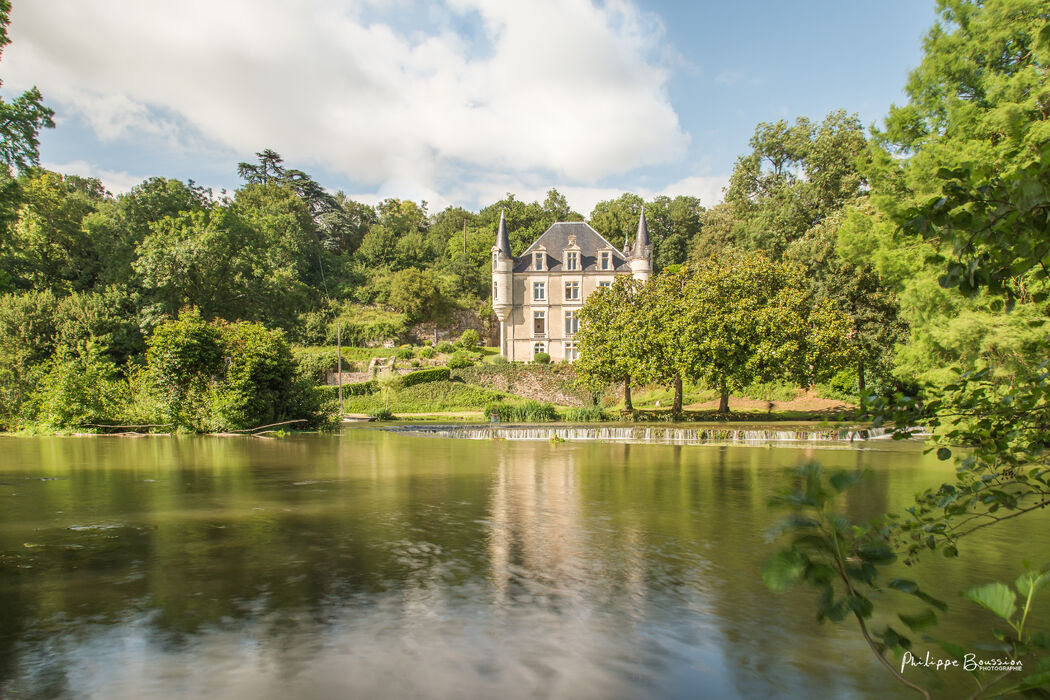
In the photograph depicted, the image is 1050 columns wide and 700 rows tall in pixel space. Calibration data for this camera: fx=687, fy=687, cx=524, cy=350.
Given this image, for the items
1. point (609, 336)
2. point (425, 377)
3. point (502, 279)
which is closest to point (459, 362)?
point (425, 377)

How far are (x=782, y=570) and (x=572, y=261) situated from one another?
61.5 m

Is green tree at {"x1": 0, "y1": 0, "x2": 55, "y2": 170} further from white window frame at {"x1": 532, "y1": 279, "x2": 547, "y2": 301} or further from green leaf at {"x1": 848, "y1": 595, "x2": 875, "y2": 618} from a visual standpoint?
white window frame at {"x1": 532, "y1": 279, "x2": 547, "y2": 301}

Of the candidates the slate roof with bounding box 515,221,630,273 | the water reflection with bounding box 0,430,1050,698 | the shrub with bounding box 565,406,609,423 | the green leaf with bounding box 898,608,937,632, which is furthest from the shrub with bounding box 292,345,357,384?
the green leaf with bounding box 898,608,937,632

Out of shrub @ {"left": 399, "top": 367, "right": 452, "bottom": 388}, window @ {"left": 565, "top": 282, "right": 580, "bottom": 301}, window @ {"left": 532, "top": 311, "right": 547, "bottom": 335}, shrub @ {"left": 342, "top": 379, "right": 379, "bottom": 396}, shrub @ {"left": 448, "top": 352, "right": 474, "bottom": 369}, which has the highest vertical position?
window @ {"left": 565, "top": 282, "right": 580, "bottom": 301}

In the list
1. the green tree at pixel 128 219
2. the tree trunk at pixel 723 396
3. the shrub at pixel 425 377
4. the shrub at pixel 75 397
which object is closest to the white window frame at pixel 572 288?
the shrub at pixel 425 377

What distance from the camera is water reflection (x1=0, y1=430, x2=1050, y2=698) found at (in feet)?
19.5

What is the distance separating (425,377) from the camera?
164ft

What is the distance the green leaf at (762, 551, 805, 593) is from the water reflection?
20 cm

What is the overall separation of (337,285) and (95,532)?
226 ft

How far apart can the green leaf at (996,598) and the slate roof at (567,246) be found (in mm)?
61070

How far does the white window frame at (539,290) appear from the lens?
63.0 metres

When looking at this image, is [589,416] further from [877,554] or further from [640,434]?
[877,554]

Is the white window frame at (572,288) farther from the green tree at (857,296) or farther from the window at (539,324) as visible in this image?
the green tree at (857,296)

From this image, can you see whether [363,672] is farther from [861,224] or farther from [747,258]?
[747,258]
